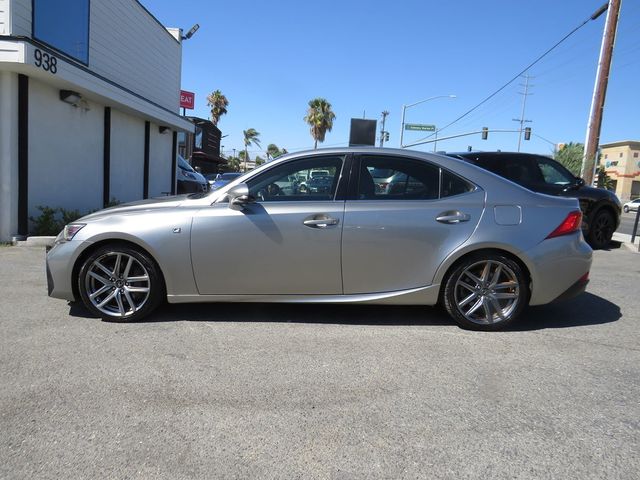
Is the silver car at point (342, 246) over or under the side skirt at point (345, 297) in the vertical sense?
over

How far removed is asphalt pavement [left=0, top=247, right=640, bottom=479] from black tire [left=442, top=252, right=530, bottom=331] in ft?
0.46

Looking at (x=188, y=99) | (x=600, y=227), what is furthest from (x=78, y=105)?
(x=188, y=99)

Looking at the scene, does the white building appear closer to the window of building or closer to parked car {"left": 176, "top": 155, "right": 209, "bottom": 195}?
the window of building

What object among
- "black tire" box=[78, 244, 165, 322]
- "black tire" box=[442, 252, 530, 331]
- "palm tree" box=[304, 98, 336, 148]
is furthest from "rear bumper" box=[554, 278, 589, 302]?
Answer: "palm tree" box=[304, 98, 336, 148]

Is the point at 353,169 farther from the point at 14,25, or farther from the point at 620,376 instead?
the point at 14,25

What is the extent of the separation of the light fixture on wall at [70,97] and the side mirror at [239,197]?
7.17m

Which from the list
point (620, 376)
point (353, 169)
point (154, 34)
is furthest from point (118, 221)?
point (154, 34)

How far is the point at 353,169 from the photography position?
4469 millimetres

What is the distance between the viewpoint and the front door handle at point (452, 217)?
14.3 feet

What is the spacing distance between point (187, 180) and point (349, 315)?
15.3 meters

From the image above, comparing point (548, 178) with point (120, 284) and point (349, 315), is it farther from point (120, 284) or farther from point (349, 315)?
point (120, 284)

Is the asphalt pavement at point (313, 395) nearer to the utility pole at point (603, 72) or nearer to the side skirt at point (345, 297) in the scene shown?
the side skirt at point (345, 297)

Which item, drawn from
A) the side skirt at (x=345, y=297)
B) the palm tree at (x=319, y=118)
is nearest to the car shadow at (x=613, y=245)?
the side skirt at (x=345, y=297)

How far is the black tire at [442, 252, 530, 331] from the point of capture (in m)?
4.38
